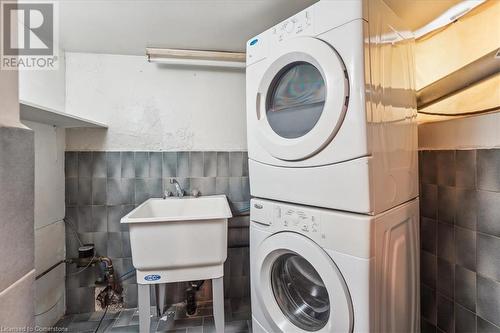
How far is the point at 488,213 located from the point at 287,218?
834 millimetres

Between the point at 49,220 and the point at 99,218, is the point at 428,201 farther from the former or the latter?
the point at 49,220

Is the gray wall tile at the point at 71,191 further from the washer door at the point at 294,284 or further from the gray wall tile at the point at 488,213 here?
the gray wall tile at the point at 488,213

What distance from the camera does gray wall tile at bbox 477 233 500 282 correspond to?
3.08ft

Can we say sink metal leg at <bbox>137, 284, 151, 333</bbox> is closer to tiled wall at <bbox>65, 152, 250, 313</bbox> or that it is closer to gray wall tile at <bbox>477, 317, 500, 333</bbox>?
tiled wall at <bbox>65, 152, 250, 313</bbox>

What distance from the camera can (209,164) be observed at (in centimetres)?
190

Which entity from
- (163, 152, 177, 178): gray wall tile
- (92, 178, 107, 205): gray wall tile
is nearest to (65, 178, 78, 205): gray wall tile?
(92, 178, 107, 205): gray wall tile

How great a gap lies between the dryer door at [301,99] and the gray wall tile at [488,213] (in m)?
0.74

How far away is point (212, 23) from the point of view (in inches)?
55.8

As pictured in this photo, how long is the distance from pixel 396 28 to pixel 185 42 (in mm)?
1292

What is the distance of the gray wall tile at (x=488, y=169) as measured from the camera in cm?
95

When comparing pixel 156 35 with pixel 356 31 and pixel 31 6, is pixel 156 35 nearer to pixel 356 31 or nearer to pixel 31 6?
pixel 31 6

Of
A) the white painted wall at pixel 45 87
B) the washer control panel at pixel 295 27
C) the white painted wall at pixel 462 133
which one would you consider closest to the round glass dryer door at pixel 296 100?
the washer control panel at pixel 295 27

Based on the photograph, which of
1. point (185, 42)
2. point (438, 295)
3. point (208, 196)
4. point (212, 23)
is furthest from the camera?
point (208, 196)

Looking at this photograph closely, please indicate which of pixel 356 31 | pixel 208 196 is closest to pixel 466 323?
pixel 356 31
